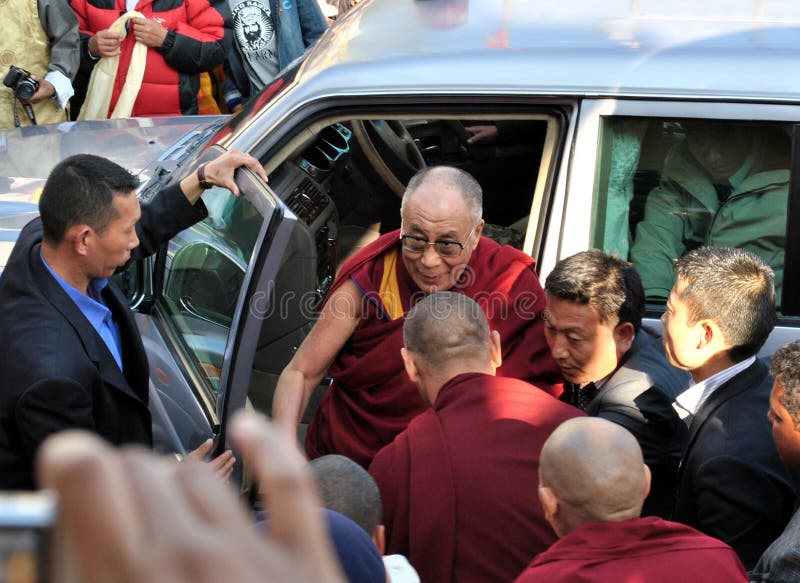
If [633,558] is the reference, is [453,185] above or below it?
above

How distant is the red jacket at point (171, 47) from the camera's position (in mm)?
5715

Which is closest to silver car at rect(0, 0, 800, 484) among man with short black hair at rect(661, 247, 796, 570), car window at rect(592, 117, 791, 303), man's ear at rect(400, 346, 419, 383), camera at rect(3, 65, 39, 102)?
car window at rect(592, 117, 791, 303)

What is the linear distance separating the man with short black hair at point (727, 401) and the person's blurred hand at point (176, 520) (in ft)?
6.74

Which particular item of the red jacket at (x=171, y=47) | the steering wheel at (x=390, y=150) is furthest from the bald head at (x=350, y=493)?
the red jacket at (x=171, y=47)

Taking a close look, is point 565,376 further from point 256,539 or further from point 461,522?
point 256,539

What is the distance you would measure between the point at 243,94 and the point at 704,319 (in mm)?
3867

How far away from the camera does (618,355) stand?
309cm

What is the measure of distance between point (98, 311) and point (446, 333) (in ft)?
3.03

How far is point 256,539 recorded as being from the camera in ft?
2.30

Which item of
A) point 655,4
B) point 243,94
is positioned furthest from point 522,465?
point 243,94

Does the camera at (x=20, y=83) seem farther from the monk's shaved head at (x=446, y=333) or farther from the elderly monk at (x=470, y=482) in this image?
the elderly monk at (x=470, y=482)

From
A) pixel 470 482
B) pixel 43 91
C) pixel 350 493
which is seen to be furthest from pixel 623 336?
pixel 43 91

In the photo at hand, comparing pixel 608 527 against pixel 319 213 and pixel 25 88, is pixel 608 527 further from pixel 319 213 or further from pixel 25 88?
pixel 25 88

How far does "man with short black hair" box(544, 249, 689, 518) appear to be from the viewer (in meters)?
2.93
